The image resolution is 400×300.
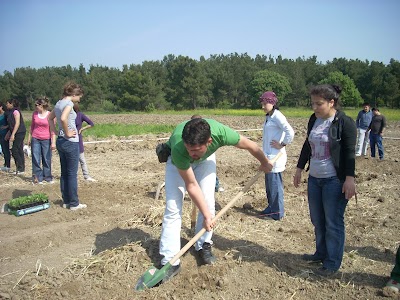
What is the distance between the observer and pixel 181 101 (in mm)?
66000

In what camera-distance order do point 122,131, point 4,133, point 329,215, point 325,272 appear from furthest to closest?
point 122,131
point 4,133
point 325,272
point 329,215

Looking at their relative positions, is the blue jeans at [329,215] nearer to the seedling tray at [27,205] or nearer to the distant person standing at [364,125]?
the seedling tray at [27,205]

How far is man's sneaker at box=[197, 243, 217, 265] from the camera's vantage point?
371 cm

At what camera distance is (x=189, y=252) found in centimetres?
389

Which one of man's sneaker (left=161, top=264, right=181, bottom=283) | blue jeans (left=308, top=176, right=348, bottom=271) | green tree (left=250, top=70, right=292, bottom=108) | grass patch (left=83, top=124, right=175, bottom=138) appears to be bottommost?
man's sneaker (left=161, top=264, right=181, bottom=283)

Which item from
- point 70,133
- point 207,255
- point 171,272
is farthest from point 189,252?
point 70,133

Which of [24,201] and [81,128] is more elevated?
[81,128]

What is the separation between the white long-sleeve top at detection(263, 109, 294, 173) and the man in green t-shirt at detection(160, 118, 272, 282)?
1.39 metres

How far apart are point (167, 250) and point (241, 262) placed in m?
0.91

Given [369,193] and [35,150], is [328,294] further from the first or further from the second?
[35,150]

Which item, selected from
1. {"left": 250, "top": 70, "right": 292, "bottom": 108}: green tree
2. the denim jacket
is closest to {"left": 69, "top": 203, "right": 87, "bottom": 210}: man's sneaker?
the denim jacket

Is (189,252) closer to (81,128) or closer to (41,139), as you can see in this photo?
(81,128)

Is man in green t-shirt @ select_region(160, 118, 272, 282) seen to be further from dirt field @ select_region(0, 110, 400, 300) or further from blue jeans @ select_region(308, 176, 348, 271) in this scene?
blue jeans @ select_region(308, 176, 348, 271)

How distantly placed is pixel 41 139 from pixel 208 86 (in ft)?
202
